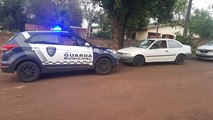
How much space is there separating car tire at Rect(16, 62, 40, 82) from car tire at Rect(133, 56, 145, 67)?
17.3ft

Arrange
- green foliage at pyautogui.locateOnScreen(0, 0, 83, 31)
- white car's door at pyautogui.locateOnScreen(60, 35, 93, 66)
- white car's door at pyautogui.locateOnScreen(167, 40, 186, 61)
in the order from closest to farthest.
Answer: white car's door at pyautogui.locateOnScreen(60, 35, 93, 66)
white car's door at pyautogui.locateOnScreen(167, 40, 186, 61)
green foliage at pyautogui.locateOnScreen(0, 0, 83, 31)

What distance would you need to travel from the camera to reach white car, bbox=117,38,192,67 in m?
13.1

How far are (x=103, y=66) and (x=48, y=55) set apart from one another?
2339 millimetres

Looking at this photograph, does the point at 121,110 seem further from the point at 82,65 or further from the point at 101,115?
the point at 82,65

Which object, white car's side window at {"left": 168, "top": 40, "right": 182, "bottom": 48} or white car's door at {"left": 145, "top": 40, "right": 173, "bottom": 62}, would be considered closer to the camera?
white car's door at {"left": 145, "top": 40, "right": 173, "bottom": 62}

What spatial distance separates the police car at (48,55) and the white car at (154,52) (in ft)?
8.26

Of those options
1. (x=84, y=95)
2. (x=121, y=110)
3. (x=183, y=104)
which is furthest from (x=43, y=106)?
(x=183, y=104)

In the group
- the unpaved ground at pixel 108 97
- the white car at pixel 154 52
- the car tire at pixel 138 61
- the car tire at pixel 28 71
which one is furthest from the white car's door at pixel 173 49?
the car tire at pixel 28 71

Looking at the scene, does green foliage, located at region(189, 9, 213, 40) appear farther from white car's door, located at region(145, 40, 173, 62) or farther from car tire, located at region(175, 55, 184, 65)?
white car's door, located at region(145, 40, 173, 62)

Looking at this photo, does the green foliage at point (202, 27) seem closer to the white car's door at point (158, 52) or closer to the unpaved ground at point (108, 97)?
the white car's door at point (158, 52)

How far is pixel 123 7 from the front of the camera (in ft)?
44.5

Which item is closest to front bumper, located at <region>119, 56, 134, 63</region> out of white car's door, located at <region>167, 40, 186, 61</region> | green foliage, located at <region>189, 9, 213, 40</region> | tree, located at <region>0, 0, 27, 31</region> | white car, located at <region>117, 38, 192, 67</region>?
white car, located at <region>117, 38, 192, 67</region>

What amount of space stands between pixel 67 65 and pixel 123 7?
517cm

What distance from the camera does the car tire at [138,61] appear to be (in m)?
13.1
